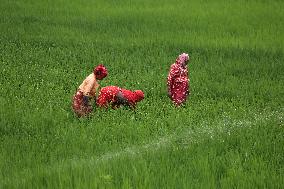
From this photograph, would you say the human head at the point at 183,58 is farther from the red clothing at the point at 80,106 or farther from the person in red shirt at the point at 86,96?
the red clothing at the point at 80,106

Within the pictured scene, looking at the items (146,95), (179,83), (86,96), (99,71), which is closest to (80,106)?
(86,96)

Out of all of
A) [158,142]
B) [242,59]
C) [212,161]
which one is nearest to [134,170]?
[212,161]

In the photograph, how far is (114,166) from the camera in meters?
4.61

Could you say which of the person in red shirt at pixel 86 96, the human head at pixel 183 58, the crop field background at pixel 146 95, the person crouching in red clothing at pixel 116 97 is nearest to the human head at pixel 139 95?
the person crouching in red clothing at pixel 116 97

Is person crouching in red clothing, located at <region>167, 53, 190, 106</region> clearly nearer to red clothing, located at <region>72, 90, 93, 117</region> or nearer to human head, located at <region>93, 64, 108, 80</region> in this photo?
human head, located at <region>93, 64, 108, 80</region>

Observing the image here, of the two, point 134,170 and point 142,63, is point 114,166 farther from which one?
point 142,63

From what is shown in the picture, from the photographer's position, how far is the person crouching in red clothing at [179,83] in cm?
775

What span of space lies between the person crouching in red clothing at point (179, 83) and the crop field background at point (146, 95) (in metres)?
0.20

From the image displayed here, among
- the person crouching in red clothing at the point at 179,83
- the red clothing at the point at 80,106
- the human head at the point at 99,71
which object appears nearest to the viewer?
the red clothing at the point at 80,106

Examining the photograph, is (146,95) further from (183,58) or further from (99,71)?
(99,71)

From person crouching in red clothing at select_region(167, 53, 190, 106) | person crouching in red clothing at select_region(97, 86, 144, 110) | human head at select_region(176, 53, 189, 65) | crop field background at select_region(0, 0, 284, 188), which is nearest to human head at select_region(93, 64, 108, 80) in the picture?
person crouching in red clothing at select_region(97, 86, 144, 110)

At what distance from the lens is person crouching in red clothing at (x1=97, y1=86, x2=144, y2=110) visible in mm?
7039

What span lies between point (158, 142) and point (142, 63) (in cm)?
515

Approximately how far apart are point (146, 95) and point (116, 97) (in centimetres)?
139
